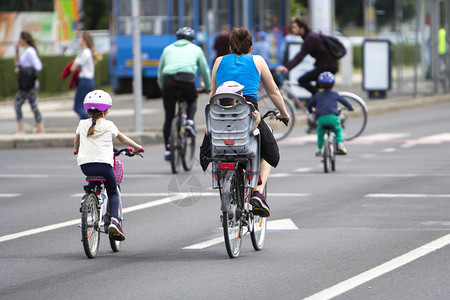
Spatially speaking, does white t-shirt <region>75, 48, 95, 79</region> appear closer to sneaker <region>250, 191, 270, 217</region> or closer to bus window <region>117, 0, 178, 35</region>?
sneaker <region>250, 191, 270, 217</region>

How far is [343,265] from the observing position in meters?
7.63

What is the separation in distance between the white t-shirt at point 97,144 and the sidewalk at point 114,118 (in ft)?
31.7

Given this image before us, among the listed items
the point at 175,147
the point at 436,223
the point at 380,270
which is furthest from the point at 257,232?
the point at 175,147

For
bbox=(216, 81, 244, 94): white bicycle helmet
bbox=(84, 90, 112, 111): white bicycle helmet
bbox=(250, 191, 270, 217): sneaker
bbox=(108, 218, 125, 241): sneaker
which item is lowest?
bbox=(108, 218, 125, 241): sneaker

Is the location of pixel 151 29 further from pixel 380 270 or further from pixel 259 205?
pixel 380 270

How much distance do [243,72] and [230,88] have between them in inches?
16.4

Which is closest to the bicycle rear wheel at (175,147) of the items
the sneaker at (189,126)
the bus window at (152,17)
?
the sneaker at (189,126)

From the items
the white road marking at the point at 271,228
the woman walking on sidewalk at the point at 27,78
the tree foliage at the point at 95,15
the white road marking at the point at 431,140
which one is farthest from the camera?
the tree foliage at the point at 95,15

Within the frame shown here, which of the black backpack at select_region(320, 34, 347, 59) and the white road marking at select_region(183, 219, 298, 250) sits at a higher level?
the black backpack at select_region(320, 34, 347, 59)

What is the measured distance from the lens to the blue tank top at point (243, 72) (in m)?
8.38

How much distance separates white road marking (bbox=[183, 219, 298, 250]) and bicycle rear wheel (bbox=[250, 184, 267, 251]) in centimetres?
45

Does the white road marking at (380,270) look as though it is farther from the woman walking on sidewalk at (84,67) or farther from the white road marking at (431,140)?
the woman walking on sidewalk at (84,67)

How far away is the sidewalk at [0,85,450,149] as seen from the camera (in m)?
18.5

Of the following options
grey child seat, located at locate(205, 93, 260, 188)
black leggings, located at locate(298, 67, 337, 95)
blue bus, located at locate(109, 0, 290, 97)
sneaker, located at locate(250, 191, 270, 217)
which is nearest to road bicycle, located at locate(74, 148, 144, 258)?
grey child seat, located at locate(205, 93, 260, 188)
